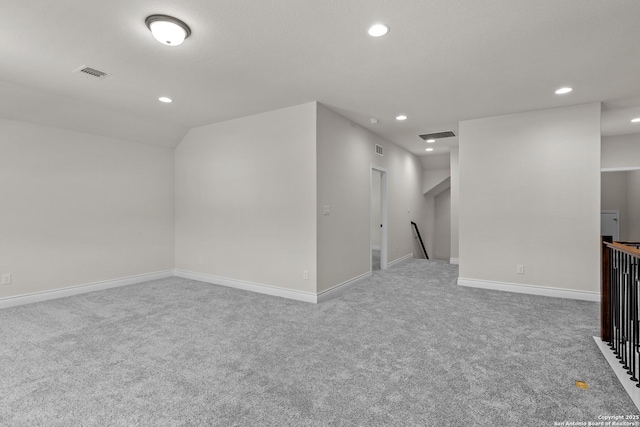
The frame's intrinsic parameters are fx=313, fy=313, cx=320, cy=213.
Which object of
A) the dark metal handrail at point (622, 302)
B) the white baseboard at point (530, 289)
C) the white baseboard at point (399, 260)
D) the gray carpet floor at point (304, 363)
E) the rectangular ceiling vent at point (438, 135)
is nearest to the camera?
the gray carpet floor at point (304, 363)

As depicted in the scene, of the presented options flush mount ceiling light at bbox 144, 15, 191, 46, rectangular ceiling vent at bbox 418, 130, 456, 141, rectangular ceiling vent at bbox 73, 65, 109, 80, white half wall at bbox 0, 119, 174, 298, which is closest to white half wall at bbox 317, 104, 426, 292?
rectangular ceiling vent at bbox 418, 130, 456, 141

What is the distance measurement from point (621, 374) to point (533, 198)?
2.83 m

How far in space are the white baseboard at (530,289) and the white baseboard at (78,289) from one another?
518 centimetres

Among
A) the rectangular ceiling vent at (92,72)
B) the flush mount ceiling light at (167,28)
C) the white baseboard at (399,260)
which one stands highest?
the rectangular ceiling vent at (92,72)

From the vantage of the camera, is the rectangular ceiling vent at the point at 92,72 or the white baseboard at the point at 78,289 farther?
the white baseboard at the point at 78,289

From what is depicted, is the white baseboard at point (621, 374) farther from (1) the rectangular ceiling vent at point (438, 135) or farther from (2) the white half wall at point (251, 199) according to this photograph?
(1) the rectangular ceiling vent at point (438, 135)

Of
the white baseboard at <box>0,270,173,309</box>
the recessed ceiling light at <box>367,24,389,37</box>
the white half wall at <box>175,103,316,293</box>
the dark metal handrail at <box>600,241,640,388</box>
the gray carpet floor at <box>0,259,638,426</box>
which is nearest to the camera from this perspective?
the gray carpet floor at <box>0,259,638,426</box>

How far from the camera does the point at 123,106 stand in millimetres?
4309

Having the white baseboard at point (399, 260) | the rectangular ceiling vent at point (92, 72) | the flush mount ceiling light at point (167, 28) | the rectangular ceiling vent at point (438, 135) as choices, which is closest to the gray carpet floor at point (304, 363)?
the white baseboard at point (399, 260)

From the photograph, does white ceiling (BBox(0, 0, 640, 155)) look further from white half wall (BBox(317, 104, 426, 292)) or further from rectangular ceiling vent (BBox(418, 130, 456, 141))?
rectangular ceiling vent (BBox(418, 130, 456, 141))

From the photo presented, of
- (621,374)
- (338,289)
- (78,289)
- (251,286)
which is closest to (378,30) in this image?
(621,374)

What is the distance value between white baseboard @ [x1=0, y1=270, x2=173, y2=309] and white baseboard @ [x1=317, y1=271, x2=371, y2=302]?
317cm

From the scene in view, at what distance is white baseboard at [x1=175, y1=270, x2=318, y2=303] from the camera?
13.8ft

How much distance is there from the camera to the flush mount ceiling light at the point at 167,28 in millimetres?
2254
